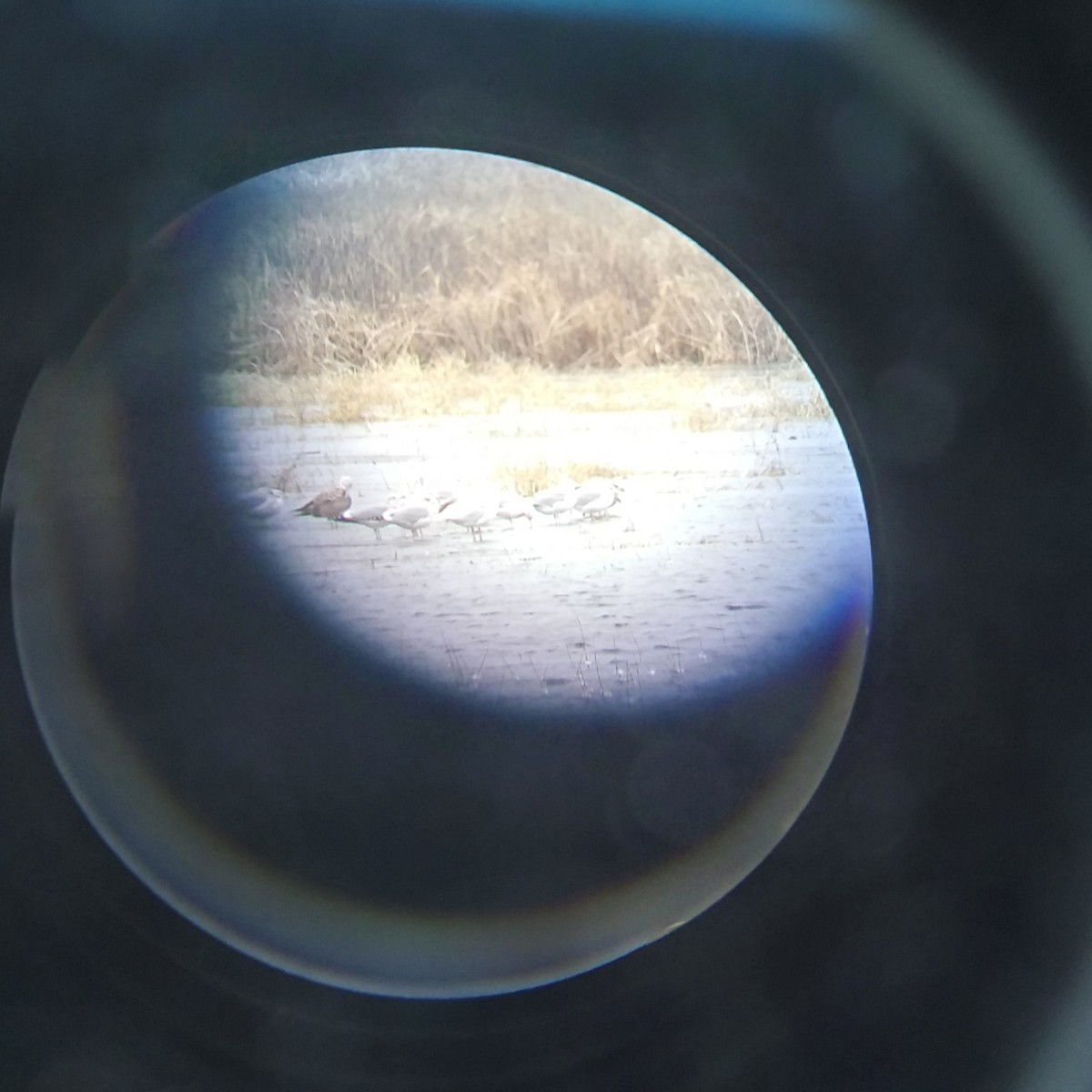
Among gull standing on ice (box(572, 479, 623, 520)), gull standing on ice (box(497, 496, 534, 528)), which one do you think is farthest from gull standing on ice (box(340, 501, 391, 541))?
gull standing on ice (box(572, 479, 623, 520))

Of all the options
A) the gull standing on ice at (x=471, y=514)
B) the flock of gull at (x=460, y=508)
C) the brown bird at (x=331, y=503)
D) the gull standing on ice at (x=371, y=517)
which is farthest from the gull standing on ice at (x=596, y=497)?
the brown bird at (x=331, y=503)

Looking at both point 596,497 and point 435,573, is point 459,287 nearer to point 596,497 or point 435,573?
point 596,497

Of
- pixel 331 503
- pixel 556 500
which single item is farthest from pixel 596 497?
pixel 331 503

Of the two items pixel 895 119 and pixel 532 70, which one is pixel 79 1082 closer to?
pixel 532 70

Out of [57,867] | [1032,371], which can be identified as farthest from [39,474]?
[1032,371]

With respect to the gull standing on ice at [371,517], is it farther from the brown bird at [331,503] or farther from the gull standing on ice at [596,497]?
the gull standing on ice at [596,497]

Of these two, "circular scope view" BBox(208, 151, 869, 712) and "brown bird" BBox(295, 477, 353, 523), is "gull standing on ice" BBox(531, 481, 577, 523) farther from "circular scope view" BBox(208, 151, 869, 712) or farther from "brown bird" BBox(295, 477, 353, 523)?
→ "brown bird" BBox(295, 477, 353, 523)
